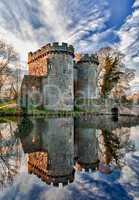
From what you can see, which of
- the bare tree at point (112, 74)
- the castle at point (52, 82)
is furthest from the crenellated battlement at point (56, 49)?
the bare tree at point (112, 74)

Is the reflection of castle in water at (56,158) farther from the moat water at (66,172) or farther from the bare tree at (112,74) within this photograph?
the bare tree at (112,74)

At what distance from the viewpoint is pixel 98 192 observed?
4371 mm

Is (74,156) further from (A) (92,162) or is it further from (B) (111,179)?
(B) (111,179)

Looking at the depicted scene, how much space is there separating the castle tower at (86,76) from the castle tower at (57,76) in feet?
21.8

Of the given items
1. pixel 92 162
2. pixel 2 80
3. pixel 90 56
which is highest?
pixel 90 56

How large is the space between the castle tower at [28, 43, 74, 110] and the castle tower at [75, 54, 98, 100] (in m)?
6.65

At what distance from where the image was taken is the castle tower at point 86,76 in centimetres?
4075

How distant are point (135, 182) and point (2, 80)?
36824mm

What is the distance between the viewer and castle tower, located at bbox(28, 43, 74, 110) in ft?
109

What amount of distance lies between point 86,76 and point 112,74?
4023mm

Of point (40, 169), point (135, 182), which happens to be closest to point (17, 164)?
point (40, 169)

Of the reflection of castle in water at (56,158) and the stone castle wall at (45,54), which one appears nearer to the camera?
the reflection of castle in water at (56,158)

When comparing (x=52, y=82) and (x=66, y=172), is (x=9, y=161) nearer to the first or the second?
(x=66, y=172)

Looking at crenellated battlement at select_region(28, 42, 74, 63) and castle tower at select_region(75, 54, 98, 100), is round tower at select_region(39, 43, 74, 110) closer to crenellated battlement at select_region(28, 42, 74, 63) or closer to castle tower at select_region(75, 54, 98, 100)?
crenellated battlement at select_region(28, 42, 74, 63)
